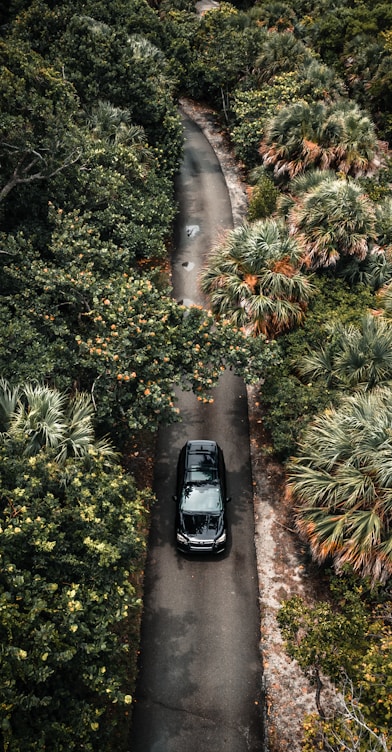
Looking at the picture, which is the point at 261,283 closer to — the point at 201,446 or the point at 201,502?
the point at 201,446

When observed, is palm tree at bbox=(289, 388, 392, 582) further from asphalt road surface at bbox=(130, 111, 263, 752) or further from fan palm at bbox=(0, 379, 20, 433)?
fan palm at bbox=(0, 379, 20, 433)

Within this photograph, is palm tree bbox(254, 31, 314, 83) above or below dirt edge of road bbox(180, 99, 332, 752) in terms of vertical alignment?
above

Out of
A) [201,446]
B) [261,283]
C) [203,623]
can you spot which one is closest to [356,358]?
[261,283]

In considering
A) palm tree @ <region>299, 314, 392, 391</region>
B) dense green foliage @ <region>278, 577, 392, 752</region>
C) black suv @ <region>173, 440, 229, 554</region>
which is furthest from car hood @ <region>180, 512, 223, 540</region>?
palm tree @ <region>299, 314, 392, 391</region>

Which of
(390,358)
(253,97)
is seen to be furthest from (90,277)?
(253,97)

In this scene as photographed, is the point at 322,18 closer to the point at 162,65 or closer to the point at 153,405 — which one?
the point at 162,65
